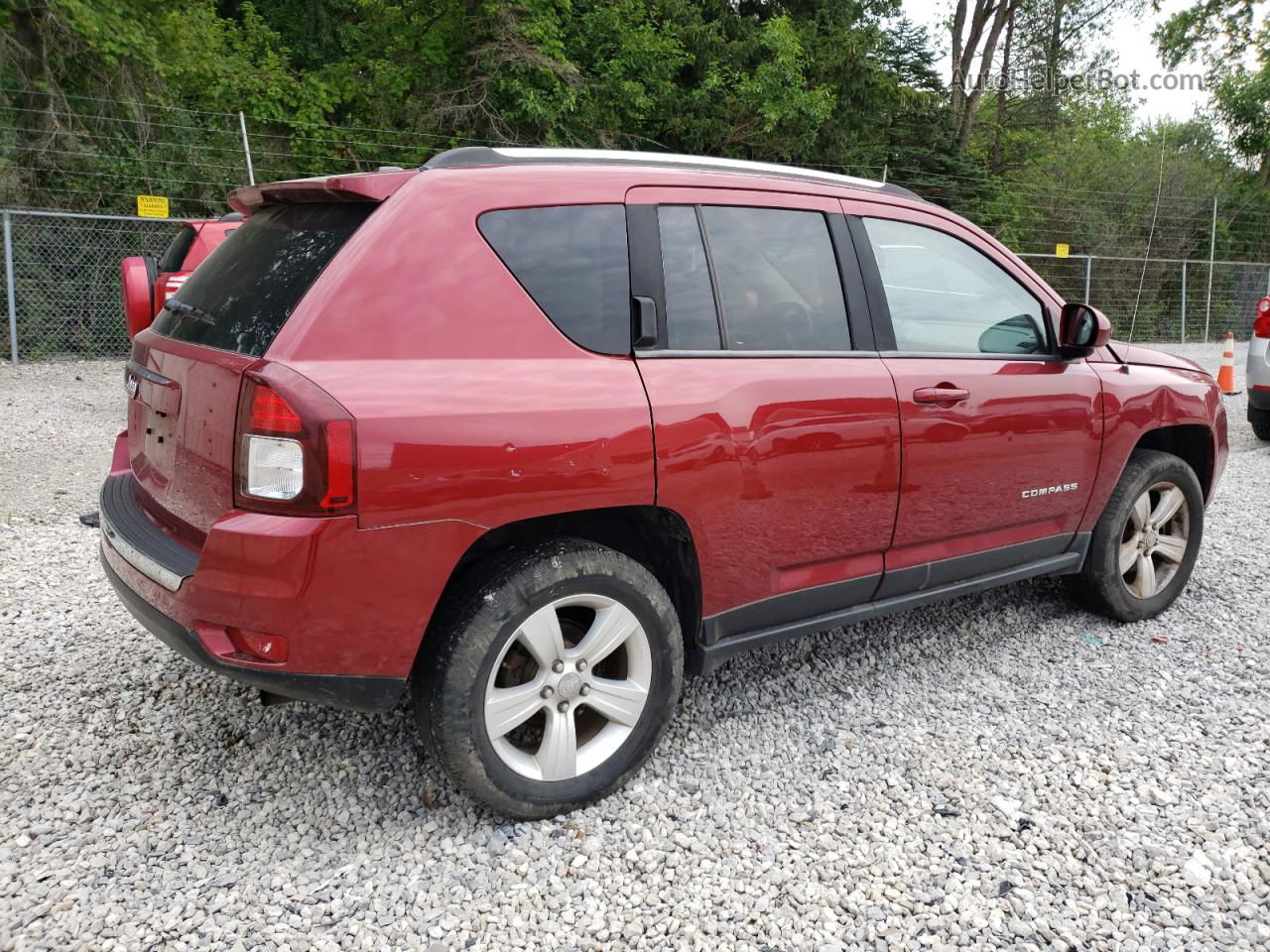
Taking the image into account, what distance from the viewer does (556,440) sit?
8.60 ft

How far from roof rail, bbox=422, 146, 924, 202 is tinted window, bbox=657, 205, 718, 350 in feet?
0.67

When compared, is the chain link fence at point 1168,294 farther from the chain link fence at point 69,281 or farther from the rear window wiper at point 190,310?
the rear window wiper at point 190,310

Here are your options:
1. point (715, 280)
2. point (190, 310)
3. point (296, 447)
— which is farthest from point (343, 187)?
point (715, 280)

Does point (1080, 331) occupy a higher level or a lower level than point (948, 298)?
lower

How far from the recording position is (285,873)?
260cm

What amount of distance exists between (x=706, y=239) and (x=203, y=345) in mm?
1519

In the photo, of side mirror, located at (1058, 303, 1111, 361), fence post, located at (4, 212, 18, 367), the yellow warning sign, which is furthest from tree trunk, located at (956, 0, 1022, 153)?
side mirror, located at (1058, 303, 1111, 361)

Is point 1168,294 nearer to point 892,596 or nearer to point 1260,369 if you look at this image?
point 1260,369

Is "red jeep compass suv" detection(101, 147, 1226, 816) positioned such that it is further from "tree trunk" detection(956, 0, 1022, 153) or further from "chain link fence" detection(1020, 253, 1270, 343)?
"tree trunk" detection(956, 0, 1022, 153)

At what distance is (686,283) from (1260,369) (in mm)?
7595

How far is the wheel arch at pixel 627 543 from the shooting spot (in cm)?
272

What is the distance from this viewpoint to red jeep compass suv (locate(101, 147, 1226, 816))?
244 cm

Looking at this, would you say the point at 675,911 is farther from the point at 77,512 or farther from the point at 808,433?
the point at 77,512

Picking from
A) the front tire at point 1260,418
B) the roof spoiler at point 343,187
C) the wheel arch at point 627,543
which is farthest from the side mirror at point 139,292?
the front tire at point 1260,418
